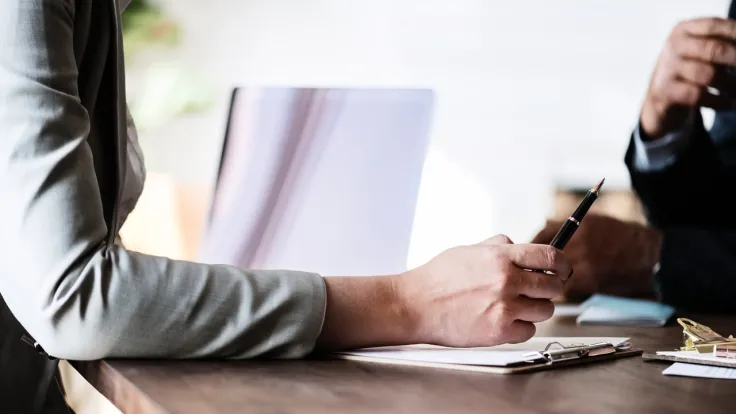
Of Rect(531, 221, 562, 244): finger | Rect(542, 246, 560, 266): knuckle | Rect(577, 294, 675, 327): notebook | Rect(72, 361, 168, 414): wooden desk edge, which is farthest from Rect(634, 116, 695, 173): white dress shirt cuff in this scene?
Rect(72, 361, 168, 414): wooden desk edge

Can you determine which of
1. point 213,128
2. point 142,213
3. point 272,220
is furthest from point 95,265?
point 213,128

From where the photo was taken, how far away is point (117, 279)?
0.73 metres

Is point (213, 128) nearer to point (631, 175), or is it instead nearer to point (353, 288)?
point (631, 175)

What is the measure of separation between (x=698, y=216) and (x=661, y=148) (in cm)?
25

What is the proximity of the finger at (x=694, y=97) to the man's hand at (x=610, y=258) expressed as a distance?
11.6 inches

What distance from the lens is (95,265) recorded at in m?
0.73

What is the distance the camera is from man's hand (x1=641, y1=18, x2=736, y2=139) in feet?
5.96

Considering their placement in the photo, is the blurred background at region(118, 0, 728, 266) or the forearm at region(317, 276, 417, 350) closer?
the forearm at region(317, 276, 417, 350)

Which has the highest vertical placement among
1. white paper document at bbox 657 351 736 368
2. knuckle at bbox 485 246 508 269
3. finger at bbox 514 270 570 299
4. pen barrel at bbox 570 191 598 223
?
pen barrel at bbox 570 191 598 223

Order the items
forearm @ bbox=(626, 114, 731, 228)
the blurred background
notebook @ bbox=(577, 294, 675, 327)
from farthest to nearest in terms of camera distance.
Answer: the blurred background, forearm @ bbox=(626, 114, 731, 228), notebook @ bbox=(577, 294, 675, 327)

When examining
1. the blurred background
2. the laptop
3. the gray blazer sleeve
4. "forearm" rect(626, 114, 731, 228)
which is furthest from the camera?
the blurred background

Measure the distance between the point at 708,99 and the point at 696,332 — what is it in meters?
1.13

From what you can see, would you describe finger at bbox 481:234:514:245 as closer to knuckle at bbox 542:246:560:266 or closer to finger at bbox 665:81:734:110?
knuckle at bbox 542:246:560:266

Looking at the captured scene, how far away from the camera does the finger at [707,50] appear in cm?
183
